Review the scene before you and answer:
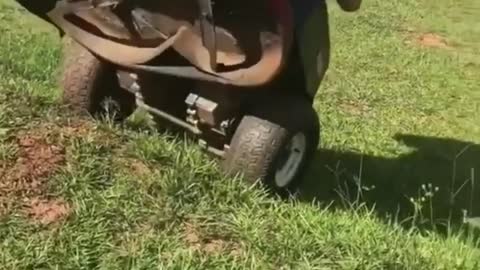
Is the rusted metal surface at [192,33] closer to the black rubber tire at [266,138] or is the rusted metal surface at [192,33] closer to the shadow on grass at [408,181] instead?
the black rubber tire at [266,138]

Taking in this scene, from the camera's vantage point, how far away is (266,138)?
204 inches

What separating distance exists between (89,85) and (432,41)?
754 cm

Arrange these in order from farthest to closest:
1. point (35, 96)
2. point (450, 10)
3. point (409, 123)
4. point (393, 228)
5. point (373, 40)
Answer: point (450, 10) → point (373, 40) → point (409, 123) → point (35, 96) → point (393, 228)

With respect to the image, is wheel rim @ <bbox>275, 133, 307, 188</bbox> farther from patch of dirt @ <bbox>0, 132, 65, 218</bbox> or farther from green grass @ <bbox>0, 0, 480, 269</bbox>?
patch of dirt @ <bbox>0, 132, 65, 218</bbox>

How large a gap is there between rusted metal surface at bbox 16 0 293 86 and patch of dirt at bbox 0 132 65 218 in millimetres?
770

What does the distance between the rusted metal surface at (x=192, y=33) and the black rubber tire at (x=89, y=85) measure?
0.17 metres

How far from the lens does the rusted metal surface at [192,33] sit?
4953mm

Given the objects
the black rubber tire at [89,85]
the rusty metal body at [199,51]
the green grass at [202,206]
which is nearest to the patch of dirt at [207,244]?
the green grass at [202,206]

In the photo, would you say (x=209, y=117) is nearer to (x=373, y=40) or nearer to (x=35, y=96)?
(x=35, y=96)

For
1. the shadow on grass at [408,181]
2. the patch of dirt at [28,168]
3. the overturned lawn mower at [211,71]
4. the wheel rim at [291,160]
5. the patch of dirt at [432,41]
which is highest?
the overturned lawn mower at [211,71]

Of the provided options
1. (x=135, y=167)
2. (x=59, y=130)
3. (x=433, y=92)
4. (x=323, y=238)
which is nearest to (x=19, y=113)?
(x=59, y=130)

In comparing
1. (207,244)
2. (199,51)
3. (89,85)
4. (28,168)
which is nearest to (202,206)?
(207,244)

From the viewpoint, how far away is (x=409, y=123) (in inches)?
339

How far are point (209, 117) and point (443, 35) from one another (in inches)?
326
